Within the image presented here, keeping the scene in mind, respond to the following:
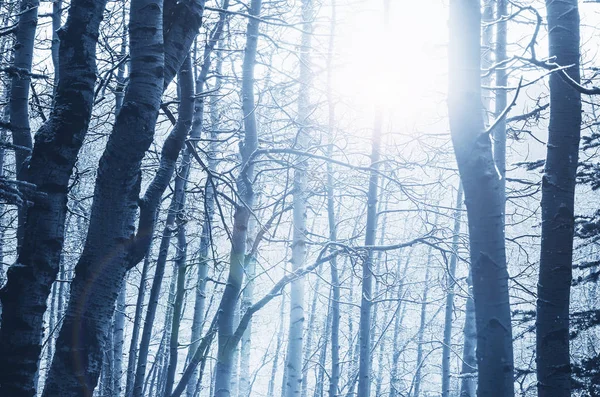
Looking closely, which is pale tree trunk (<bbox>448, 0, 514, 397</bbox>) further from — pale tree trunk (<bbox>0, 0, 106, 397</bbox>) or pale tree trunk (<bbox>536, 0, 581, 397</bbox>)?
pale tree trunk (<bbox>0, 0, 106, 397</bbox>)

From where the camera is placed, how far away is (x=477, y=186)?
2906mm

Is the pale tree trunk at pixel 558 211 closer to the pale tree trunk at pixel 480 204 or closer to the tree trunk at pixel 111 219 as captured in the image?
the pale tree trunk at pixel 480 204

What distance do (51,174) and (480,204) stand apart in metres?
2.47

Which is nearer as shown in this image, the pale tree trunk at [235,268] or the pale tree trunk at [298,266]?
the pale tree trunk at [235,268]

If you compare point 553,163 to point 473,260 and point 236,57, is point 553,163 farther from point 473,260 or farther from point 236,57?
point 236,57

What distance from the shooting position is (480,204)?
2893mm

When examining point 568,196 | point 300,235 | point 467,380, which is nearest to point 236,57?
point 300,235

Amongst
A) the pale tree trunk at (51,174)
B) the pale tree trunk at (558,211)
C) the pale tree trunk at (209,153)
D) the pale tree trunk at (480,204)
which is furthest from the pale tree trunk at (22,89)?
the pale tree trunk at (558,211)

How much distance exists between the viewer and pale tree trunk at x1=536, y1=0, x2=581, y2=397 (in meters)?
3.81

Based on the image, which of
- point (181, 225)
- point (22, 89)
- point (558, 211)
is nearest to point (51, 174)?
point (181, 225)

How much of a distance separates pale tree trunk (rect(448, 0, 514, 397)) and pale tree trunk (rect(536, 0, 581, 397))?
1.32 metres

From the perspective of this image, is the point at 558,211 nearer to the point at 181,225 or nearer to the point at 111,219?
the point at 111,219

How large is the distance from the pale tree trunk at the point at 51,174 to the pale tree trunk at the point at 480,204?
2.15 m

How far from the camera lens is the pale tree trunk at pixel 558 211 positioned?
12.5 feet
